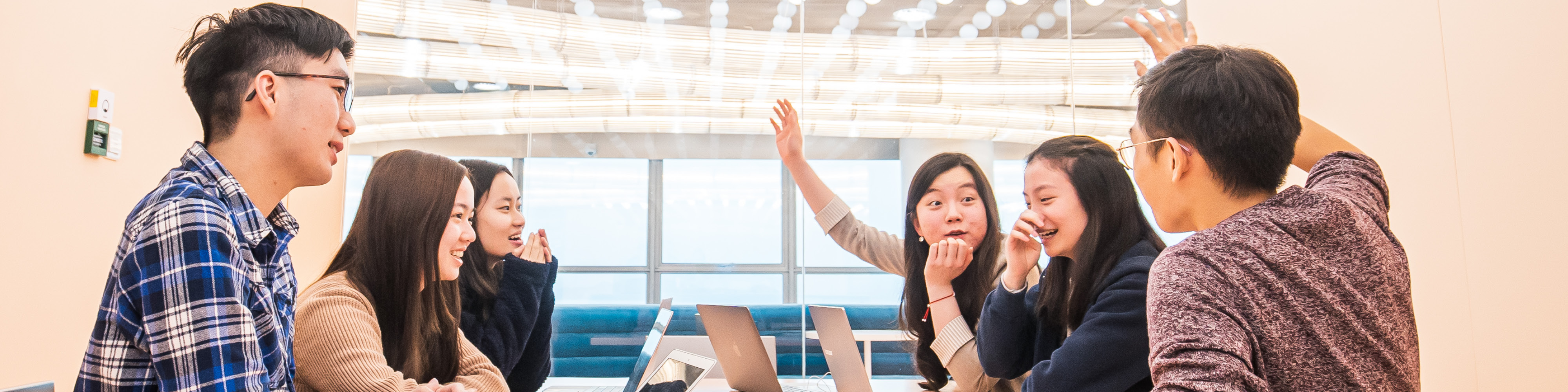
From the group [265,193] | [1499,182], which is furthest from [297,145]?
[1499,182]

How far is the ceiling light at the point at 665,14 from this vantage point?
402cm

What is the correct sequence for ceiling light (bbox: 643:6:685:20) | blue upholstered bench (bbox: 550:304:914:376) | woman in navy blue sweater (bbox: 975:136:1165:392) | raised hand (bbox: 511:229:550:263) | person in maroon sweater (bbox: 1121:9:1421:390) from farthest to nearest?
ceiling light (bbox: 643:6:685:20) < blue upholstered bench (bbox: 550:304:914:376) < raised hand (bbox: 511:229:550:263) < woman in navy blue sweater (bbox: 975:136:1165:392) < person in maroon sweater (bbox: 1121:9:1421:390)

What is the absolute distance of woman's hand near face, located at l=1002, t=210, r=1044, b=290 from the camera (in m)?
1.80

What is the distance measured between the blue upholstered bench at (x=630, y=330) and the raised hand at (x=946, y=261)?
5.59 ft

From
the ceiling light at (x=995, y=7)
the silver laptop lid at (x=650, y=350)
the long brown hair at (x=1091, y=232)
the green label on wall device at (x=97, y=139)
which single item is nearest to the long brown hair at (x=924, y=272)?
the long brown hair at (x=1091, y=232)

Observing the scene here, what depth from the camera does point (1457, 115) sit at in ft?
7.50

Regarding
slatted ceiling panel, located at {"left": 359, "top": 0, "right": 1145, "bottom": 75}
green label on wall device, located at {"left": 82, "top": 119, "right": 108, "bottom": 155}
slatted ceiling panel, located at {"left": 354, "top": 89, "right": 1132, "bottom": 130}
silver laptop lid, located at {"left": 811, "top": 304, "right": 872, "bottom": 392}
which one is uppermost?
slatted ceiling panel, located at {"left": 359, "top": 0, "right": 1145, "bottom": 75}

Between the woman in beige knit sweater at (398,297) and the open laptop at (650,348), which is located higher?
the woman in beige knit sweater at (398,297)

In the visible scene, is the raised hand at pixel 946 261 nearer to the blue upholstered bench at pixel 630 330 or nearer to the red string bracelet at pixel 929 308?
the red string bracelet at pixel 929 308

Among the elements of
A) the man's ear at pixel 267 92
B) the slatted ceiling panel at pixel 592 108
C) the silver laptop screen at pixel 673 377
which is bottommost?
the silver laptop screen at pixel 673 377

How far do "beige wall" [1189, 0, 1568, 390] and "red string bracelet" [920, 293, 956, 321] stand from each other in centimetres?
158

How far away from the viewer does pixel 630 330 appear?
388 cm

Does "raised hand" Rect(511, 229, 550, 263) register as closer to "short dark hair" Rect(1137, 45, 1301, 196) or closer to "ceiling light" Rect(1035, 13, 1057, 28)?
"short dark hair" Rect(1137, 45, 1301, 196)

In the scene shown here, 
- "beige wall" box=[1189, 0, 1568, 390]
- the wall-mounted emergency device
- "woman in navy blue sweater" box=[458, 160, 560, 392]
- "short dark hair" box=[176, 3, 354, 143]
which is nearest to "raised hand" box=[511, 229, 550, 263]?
"woman in navy blue sweater" box=[458, 160, 560, 392]
